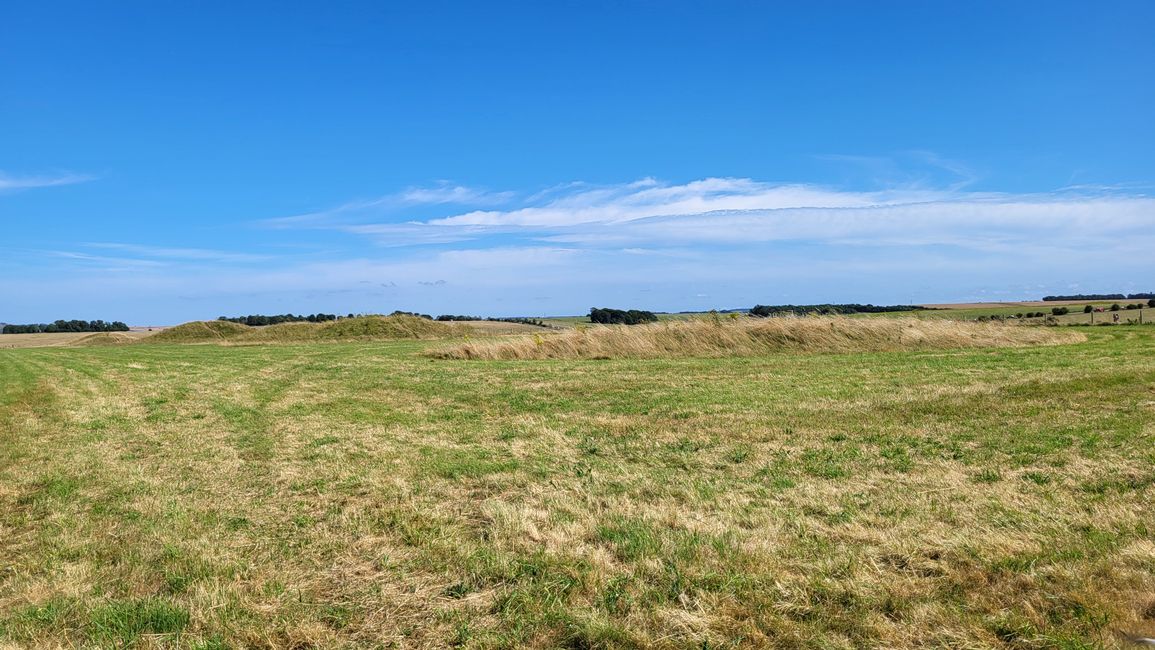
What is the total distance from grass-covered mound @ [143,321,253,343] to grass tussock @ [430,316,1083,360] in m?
30.0

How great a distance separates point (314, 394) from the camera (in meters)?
13.1

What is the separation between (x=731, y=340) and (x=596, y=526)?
20.7 m

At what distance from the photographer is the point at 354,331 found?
45188 millimetres

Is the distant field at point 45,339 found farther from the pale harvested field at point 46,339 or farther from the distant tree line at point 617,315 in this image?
the distant tree line at point 617,315

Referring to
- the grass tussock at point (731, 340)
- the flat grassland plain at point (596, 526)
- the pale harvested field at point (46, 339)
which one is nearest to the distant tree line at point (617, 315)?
the grass tussock at point (731, 340)

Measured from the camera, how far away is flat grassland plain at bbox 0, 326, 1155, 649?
3.31 meters

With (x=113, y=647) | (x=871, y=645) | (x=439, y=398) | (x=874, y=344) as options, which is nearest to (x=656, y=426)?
(x=439, y=398)

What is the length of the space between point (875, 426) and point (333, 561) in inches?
265

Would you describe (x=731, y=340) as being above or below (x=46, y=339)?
below

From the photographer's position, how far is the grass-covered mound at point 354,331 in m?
44.1

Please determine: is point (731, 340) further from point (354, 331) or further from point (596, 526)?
point (354, 331)

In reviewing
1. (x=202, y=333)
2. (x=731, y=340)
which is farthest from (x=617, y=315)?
(x=202, y=333)

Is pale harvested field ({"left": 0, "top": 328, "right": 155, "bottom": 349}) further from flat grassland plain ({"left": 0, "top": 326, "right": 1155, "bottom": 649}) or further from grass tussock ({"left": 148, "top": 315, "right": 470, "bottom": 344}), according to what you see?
flat grassland plain ({"left": 0, "top": 326, "right": 1155, "bottom": 649})

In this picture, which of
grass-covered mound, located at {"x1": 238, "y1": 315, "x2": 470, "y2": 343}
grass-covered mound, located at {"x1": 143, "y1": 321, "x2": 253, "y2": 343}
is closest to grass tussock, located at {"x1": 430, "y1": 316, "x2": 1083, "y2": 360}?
grass-covered mound, located at {"x1": 238, "y1": 315, "x2": 470, "y2": 343}
